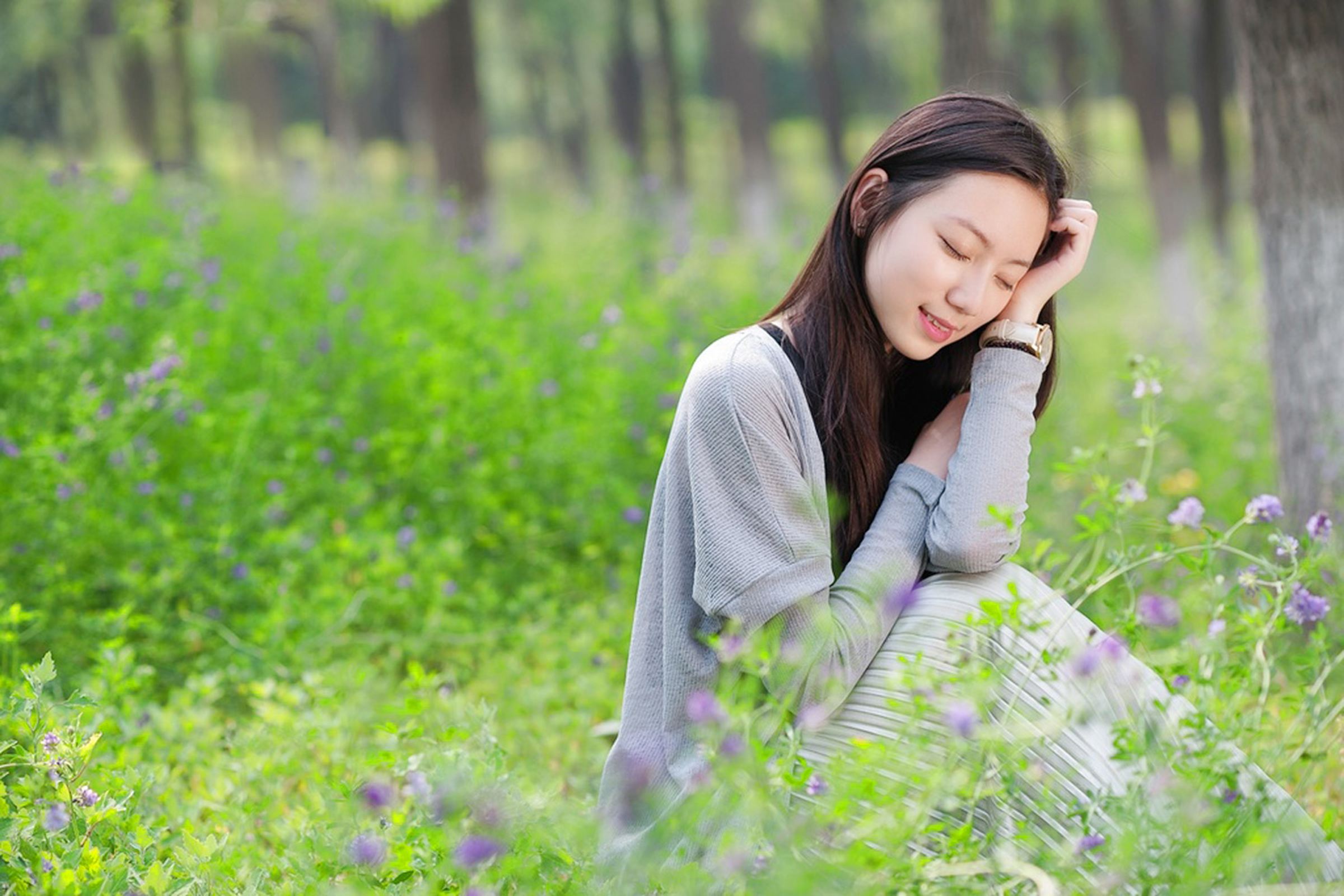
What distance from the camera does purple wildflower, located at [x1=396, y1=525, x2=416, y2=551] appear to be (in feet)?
13.1

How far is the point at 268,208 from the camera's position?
9484 millimetres

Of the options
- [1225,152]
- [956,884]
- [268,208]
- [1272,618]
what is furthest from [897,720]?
[1225,152]

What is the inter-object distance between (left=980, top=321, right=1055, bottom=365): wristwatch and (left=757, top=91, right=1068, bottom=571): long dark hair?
101mm

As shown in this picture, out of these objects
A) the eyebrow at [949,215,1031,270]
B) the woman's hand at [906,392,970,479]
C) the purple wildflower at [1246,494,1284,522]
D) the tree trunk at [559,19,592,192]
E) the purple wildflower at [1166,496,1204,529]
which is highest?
the eyebrow at [949,215,1031,270]

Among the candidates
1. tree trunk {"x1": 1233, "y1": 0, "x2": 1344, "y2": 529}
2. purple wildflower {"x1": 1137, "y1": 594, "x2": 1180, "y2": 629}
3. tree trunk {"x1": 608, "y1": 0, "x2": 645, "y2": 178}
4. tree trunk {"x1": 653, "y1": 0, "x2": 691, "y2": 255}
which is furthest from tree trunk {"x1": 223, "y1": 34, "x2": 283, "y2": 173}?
purple wildflower {"x1": 1137, "y1": 594, "x2": 1180, "y2": 629}

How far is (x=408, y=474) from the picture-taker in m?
4.58

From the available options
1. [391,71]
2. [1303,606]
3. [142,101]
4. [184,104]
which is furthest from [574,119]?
[1303,606]

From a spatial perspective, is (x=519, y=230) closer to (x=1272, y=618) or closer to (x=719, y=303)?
(x=719, y=303)

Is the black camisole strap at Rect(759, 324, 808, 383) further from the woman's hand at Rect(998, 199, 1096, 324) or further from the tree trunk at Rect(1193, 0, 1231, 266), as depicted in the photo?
the tree trunk at Rect(1193, 0, 1231, 266)

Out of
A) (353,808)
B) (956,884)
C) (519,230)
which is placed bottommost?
(519,230)

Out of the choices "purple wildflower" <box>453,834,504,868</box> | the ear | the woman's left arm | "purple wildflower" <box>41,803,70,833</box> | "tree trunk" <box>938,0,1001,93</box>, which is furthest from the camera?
"tree trunk" <box>938,0,1001,93</box>

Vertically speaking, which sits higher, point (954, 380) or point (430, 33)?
point (430, 33)

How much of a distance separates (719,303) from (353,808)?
3.51 m

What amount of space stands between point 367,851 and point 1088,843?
0.94 metres
